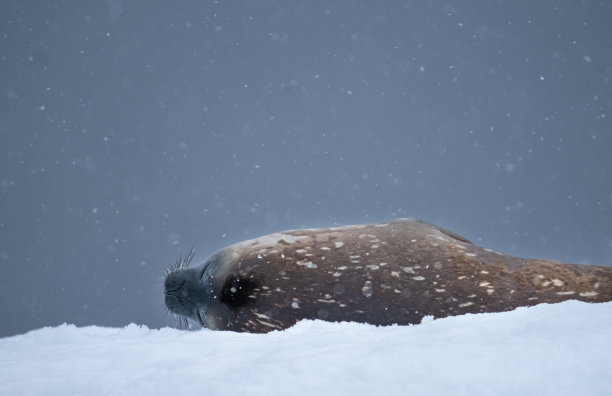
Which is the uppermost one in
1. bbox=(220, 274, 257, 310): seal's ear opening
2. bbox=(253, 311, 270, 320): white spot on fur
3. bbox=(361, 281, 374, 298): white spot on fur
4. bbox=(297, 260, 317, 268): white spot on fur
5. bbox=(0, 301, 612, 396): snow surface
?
bbox=(297, 260, 317, 268): white spot on fur

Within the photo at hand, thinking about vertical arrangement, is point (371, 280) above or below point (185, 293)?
below

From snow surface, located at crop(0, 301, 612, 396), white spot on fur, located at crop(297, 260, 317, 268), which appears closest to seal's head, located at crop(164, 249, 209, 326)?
white spot on fur, located at crop(297, 260, 317, 268)

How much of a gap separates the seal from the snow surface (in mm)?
859

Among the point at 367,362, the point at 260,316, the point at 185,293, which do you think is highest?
the point at 185,293

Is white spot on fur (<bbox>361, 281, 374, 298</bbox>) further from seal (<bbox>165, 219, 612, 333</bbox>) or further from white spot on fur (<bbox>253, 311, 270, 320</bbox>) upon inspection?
white spot on fur (<bbox>253, 311, 270, 320</bbox>)

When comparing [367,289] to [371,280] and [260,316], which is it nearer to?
[371,280]

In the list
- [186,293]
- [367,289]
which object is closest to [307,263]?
[367,289]

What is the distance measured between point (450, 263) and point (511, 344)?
1557mm

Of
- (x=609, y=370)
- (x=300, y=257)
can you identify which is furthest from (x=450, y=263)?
(x=609, y=370)

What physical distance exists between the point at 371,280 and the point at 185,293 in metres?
1.41

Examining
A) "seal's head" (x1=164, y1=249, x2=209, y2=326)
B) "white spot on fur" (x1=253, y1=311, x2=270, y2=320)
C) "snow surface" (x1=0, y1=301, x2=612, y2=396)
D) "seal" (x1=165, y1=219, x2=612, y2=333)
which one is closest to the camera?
"snow surface" (x1=0, y1=301, x2=612, y2=396)

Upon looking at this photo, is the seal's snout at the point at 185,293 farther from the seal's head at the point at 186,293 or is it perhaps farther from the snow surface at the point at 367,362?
the snow surface at the point at 367,362

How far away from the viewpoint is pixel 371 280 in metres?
2.96

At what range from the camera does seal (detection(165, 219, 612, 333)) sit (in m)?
2.83
